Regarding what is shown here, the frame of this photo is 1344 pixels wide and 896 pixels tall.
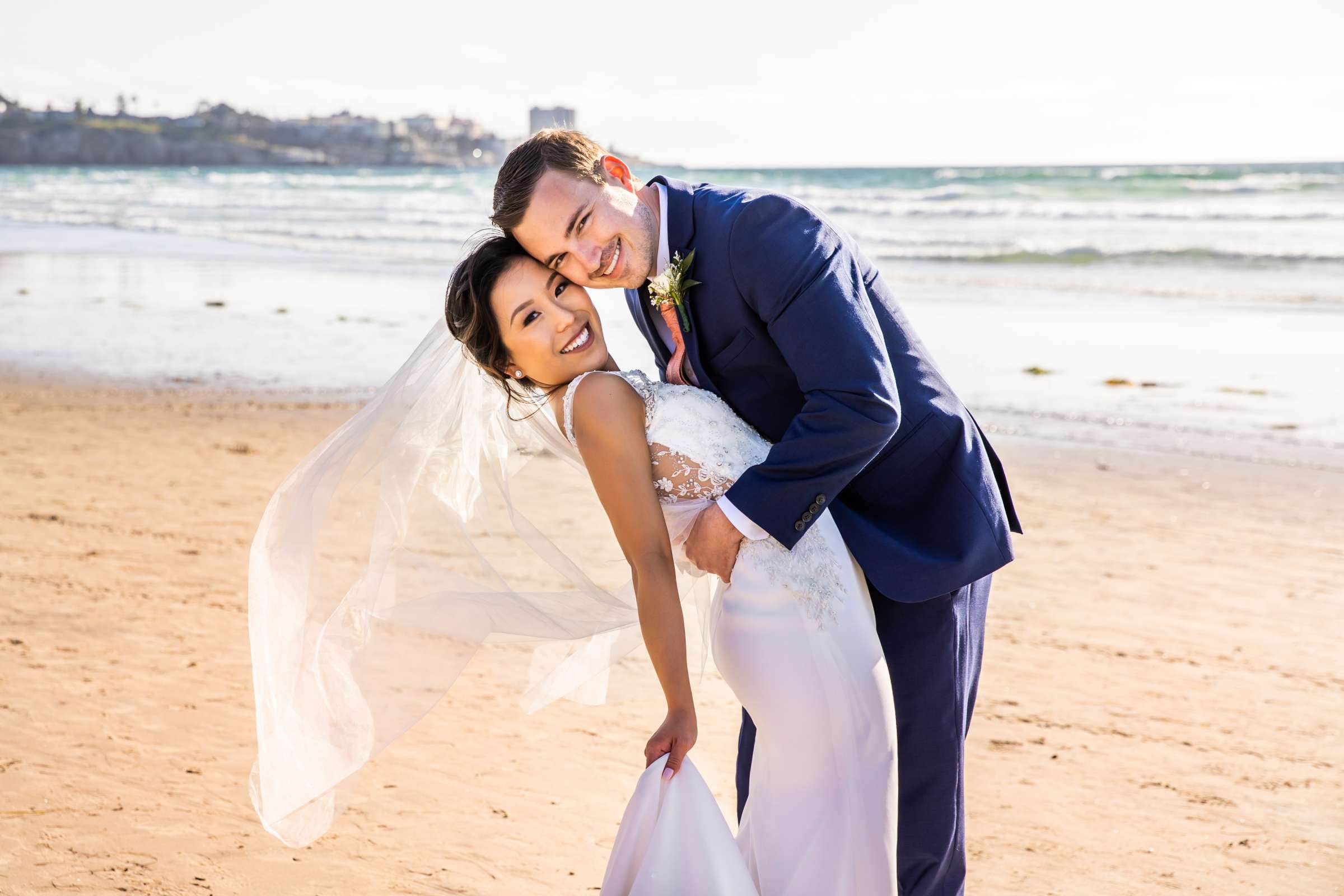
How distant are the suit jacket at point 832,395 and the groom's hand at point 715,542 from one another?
69 mm

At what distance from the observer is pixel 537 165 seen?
2408mm

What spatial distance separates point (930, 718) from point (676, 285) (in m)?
1.12

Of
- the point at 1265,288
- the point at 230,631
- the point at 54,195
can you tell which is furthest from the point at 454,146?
the point at 230,631

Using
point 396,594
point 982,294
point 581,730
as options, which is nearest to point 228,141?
point 982,294

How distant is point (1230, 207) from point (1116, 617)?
81.2 feet

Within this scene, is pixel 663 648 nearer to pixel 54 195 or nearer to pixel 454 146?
pixel 54 195

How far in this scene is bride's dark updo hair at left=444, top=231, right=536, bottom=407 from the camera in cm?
251

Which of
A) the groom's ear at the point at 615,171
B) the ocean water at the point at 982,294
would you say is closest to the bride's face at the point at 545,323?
the groom's ear at the point at 615,171

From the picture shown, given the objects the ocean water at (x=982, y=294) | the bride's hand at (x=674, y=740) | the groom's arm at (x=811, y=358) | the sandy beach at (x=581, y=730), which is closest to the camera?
the groom's arm at (x=811, y=358)

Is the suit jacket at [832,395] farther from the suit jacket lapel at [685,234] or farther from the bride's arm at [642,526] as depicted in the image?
the bride's arm at [642,526]

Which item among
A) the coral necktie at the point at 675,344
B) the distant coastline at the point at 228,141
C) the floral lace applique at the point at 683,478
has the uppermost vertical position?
the distant coastline at the point at 228,141

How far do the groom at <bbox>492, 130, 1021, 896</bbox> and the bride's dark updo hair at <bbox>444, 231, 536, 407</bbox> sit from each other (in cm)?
7

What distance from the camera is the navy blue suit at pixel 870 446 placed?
7.30 ft

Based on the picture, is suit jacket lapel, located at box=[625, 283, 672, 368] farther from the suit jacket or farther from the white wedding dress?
the white wedding dress
